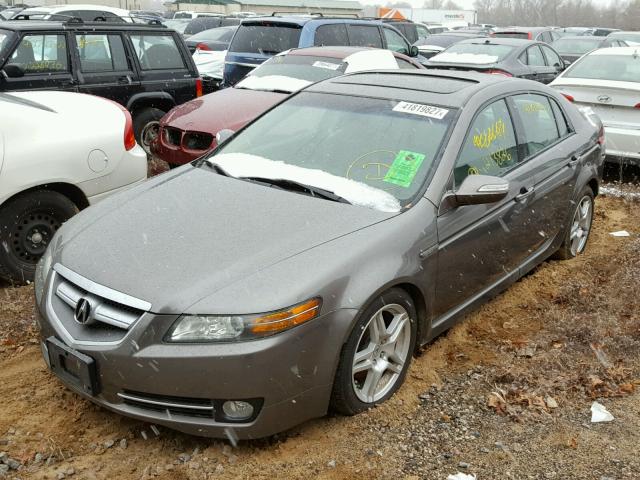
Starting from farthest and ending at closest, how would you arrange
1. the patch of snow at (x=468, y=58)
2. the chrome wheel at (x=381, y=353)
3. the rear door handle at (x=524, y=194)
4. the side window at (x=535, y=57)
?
the side window at (x=535, y=57) → the patch of snow at (x=468, y=58) → the rear door handle at (x=524, y=194) → the chrome wheel at (x=381, y=353)

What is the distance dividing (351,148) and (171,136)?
3.95 metres

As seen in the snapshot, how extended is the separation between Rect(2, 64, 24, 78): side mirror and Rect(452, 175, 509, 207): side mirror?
5.54m

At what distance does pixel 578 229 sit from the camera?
5703 mm

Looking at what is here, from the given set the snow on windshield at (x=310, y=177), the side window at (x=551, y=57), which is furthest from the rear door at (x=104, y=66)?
the side window at (x=551, y=57)

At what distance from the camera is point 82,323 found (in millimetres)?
3064

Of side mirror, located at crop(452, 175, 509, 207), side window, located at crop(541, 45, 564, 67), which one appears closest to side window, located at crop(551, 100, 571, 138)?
side mirror, located at crop(452, 175, 509, 207)

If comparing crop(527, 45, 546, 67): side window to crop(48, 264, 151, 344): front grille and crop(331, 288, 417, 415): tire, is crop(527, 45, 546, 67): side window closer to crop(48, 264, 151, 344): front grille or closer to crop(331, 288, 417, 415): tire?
crop(331, 288, 417, 415): tire

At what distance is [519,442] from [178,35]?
7.45 meters

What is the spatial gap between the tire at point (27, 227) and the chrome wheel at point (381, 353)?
2.80 metres

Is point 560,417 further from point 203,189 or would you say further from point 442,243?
point 203,189

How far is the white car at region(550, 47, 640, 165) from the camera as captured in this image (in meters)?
7.49

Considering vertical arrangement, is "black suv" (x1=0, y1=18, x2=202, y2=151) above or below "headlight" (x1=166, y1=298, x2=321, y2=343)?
above

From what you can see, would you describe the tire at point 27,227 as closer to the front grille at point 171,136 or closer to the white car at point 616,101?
the front grille at point 171,136

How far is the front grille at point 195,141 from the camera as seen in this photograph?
23.6 feet
